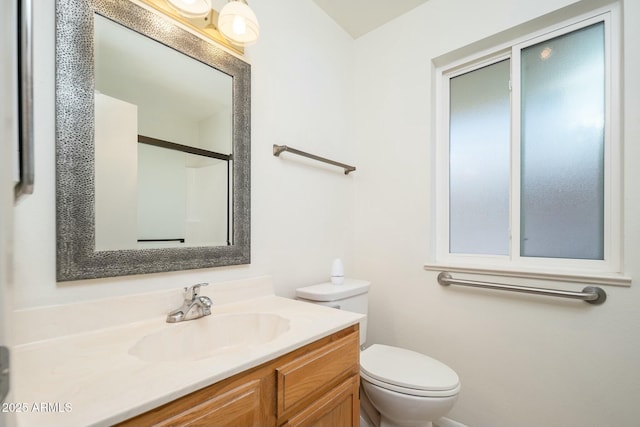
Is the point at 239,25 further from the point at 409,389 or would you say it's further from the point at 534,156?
the point at 409,389

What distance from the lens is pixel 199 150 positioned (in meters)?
1.16

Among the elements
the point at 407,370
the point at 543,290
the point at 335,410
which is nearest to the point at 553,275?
the point at 543,290

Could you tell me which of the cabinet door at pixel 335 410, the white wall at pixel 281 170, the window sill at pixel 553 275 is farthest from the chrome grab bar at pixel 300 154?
the cabinet door at pixel 335 410

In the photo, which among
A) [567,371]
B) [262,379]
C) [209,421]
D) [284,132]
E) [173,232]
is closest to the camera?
[209,421]

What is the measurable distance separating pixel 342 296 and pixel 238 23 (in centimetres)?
134

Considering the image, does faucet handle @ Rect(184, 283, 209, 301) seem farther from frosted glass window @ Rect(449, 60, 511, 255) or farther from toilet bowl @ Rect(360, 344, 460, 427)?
frosted glass window @ Rect(449, 60, 511, 255)

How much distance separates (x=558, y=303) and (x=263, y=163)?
1.54 m

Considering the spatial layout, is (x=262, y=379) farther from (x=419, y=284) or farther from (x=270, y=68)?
(x=270, y=68)

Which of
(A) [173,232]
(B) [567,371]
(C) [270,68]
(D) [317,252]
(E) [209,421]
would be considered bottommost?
(B) [567,371]

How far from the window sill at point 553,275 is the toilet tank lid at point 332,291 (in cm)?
47

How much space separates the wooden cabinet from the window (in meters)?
0.91

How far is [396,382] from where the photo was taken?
3.85 feet

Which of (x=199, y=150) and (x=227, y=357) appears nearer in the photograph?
(x=227, y=357)

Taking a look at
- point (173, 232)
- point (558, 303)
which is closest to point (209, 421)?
point (173, 232)
